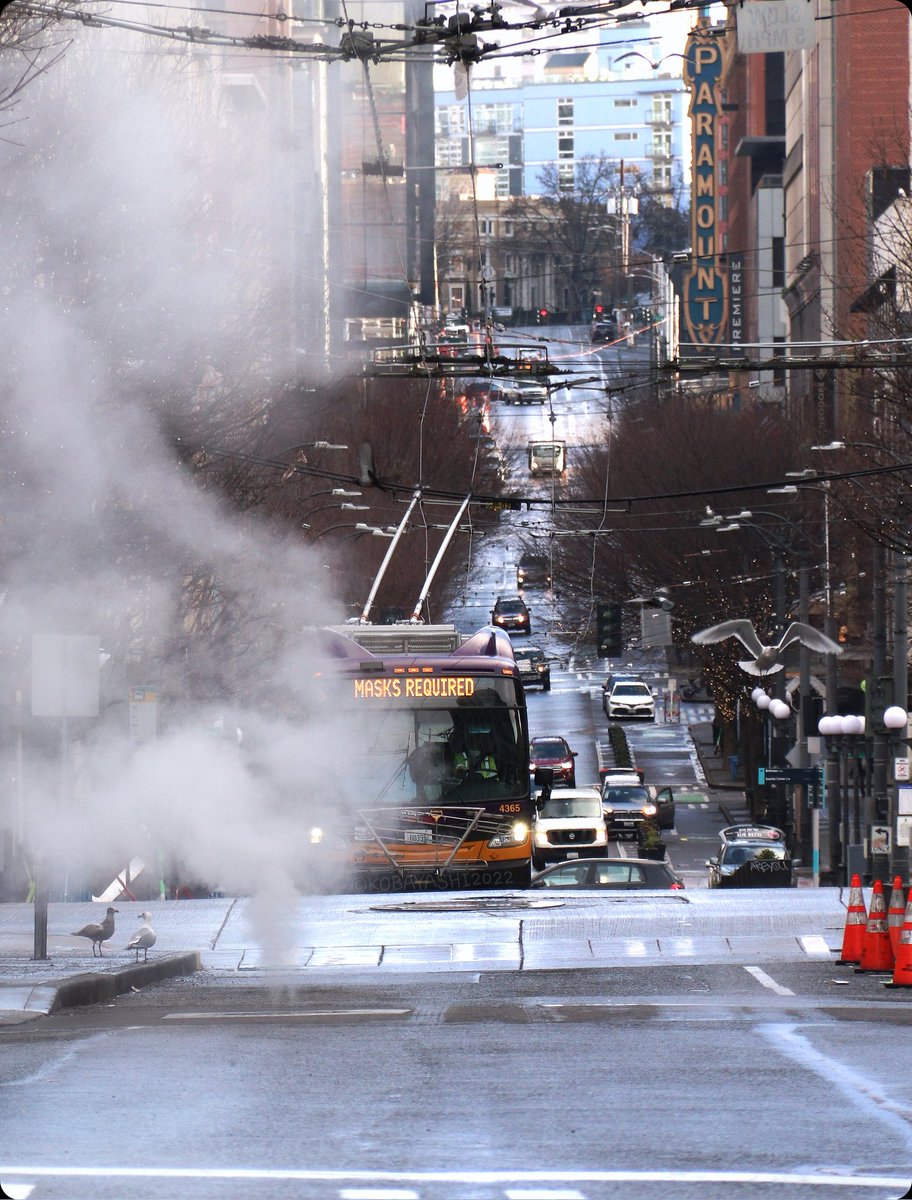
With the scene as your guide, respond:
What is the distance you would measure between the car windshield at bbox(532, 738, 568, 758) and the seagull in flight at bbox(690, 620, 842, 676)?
52.2 feet

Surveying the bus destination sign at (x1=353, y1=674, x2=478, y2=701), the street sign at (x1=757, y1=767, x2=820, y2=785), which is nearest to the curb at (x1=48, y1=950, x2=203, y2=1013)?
the bus destination sign at (x1=353, y1=674, x2=478, y2=701)

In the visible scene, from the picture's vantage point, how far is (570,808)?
41812 millimetres

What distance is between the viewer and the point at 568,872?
25.2 meters

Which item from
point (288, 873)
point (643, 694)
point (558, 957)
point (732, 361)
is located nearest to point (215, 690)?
point (288, 873)

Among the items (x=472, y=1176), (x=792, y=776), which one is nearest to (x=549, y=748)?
(x=792, y=776)

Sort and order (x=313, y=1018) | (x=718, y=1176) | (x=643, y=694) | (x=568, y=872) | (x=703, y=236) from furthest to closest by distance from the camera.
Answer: (x=703, y=236), (x=643, y=694), (x=568, y=872), (x=313, y=1018), (x=718, y=1176)

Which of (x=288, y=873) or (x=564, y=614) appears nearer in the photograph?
(x=288, y=873)

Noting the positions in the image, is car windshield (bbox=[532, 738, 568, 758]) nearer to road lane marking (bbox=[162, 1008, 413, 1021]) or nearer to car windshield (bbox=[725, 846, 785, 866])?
car windshield (bbox=[725, 846, 785, 866])

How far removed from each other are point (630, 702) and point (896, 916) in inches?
2282

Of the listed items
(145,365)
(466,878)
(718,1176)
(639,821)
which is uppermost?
(145,365)

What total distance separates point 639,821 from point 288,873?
1328 inches

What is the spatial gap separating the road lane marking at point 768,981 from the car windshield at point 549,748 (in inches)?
1561

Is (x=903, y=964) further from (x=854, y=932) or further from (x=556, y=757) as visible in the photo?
(x=556, y=757)

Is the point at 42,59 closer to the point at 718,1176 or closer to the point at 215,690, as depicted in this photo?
the point at 215,690
